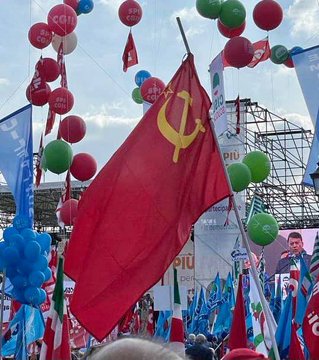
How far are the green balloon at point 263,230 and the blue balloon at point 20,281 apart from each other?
237 inches

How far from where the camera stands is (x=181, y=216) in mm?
4961

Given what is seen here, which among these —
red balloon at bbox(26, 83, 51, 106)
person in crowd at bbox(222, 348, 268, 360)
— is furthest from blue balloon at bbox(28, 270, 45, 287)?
person in crowd at bbox(222, 348, 268, 360)

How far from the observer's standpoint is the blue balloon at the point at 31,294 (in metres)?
9.85

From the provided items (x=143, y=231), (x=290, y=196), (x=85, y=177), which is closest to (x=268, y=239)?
Result: (x=85, y=177)

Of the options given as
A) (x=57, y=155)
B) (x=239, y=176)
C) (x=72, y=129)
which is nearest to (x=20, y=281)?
(x=57, y=155)

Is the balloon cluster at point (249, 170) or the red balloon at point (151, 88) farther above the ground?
the red balloon at point (151, 88)

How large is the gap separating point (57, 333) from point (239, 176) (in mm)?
7356

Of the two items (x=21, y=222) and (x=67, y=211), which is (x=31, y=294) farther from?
(x=67, y=211)

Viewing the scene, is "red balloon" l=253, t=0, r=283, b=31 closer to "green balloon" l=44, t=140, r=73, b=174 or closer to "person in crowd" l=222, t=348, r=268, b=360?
"green balloon" l=44, t=140, r=73, b=174

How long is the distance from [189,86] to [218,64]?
252 inches

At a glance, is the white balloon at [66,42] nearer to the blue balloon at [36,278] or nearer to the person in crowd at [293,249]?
the blue balloon at [36,278]

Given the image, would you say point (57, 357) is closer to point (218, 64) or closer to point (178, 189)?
point (178, 189)

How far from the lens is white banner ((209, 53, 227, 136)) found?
32.5 feet

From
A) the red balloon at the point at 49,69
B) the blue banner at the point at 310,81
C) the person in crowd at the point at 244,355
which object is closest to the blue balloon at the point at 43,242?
the red balloon at the point at 49,69
